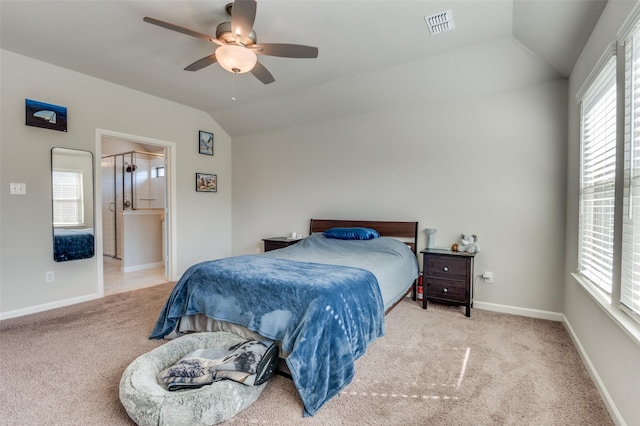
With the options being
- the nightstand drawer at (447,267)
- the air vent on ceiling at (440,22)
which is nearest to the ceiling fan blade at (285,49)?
the air vent on ceiling at (440,22)

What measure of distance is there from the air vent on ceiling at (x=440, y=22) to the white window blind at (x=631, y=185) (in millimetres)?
1277

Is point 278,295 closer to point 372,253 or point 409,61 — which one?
point 372,253

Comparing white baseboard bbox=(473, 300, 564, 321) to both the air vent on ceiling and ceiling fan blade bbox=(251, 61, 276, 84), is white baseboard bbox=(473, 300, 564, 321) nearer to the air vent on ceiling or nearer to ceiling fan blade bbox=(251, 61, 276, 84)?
the air vent on ceiling

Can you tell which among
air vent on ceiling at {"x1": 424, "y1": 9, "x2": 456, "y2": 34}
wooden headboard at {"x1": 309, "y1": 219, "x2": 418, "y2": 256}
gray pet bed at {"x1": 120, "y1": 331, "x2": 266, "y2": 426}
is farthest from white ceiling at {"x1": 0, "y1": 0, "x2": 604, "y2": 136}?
gray pet bed at {"x1": 120, "y1": 331, "x2": 266, "y2": 426}

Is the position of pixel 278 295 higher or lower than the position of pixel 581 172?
lower

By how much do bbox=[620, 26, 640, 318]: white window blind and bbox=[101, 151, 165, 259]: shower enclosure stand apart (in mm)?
6962

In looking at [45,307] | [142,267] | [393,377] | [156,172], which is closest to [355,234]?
[393,377]

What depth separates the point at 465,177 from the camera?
3639 mm

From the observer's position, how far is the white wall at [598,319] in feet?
5.09

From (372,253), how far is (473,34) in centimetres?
229

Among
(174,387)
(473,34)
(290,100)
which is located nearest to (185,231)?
(290,100)

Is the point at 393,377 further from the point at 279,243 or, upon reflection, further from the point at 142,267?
the point at 142,267

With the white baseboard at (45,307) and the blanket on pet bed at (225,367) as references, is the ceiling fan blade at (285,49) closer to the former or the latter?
the blanket on pet bed at (225,367)

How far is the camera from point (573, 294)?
2744 mm
